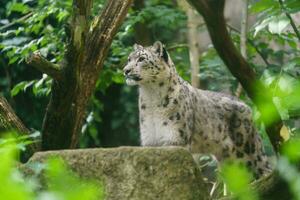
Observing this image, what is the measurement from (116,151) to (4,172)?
2607 millimetres

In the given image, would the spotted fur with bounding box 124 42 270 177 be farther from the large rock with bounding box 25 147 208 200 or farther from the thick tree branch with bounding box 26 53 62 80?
the large rock with bounding box 25 147 208 200

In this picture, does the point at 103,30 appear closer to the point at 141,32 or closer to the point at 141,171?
the point at 141,171

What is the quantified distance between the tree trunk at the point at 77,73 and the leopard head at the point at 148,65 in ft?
1.88

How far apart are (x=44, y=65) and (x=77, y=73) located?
0.90 ft

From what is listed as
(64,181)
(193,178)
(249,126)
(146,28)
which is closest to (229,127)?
(249,126)

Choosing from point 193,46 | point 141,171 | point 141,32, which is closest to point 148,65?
point 141,171

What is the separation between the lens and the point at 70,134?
169 inches

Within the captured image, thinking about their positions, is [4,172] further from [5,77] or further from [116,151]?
[5,77]

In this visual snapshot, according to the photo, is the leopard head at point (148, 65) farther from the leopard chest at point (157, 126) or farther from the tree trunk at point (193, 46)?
the tree trunk at point (193, 46)

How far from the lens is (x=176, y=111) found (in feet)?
16.4

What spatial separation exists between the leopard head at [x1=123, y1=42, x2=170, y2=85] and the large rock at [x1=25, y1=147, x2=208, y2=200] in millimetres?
1648

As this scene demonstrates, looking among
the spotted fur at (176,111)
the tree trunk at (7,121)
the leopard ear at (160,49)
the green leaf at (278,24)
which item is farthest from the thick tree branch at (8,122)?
the green leaf at (278,24)

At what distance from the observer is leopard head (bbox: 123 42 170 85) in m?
4.86

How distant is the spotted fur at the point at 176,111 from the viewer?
4934 mm
